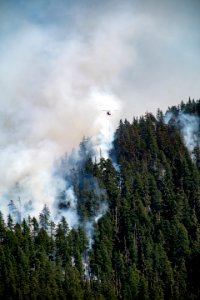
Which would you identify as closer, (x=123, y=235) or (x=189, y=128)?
(x=123, y=235)

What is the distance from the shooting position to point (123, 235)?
15225 cm

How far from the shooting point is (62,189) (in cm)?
18300

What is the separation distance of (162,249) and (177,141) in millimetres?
52397

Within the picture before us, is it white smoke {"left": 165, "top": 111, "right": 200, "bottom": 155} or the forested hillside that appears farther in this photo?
white smoke {"left": 165, "top": 111, "right": 200, "bottom": 155}

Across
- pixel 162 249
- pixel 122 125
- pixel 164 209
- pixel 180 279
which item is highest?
pixel 122 125

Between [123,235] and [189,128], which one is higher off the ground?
[189,128]

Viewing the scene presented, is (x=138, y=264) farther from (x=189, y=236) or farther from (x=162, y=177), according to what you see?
(x=162, y=177)

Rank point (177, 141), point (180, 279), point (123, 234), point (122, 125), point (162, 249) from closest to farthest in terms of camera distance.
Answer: point (180, 279) < point (162, 249) < point (123, 234) < point (177, 141) < point (122, 125)

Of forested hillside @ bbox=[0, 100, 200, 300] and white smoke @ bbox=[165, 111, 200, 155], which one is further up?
white smoke @ bbox=[165, 111, 200, 155]

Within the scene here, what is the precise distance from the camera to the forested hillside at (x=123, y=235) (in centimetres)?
12544

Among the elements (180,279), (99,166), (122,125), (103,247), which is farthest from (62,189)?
(180,279)

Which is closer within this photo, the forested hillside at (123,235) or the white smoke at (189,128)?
the forested hillside at (123,235)

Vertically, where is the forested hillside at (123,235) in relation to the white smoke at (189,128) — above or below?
below

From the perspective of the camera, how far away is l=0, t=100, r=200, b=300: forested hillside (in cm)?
12544
